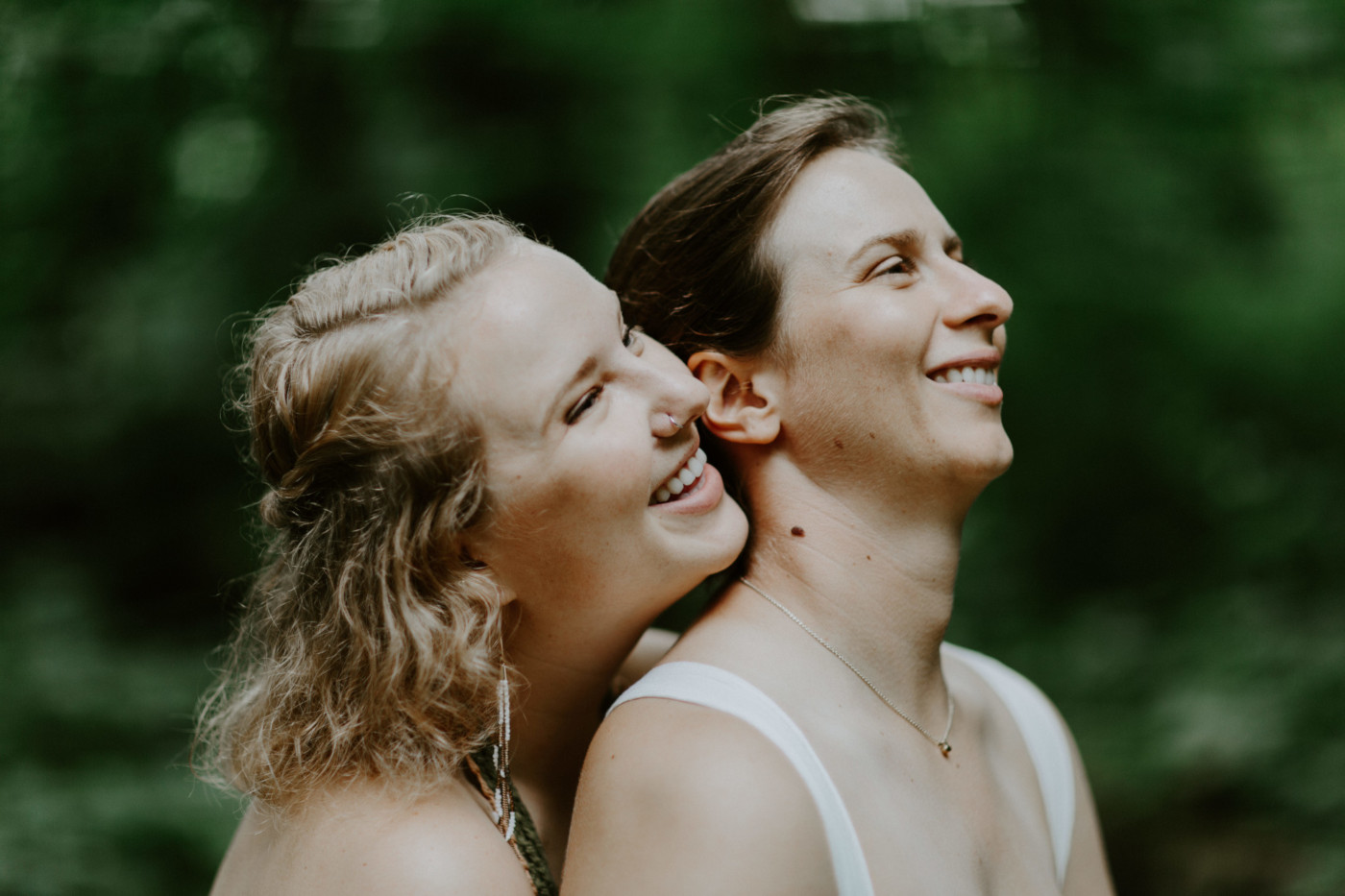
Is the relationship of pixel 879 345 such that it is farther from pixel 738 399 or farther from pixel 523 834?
pixel 523 834

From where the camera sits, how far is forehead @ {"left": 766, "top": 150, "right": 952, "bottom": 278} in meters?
1.94

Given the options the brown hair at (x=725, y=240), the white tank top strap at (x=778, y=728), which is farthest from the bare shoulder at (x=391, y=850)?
the brown hair at (x=725, y=240)

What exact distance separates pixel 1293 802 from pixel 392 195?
3519 mm

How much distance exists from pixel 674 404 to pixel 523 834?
2.58ft

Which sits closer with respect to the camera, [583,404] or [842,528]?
[583,404]

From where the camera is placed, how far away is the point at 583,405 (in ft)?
5.71

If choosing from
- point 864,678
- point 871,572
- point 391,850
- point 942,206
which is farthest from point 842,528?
point 942,206

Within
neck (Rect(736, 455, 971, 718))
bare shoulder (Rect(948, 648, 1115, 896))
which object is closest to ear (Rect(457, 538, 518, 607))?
neck (Rect(736, 455, 971, 718))

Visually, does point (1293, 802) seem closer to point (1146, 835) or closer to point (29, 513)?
point (1146, 835)

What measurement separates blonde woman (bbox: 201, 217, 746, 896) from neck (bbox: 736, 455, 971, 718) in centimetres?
16

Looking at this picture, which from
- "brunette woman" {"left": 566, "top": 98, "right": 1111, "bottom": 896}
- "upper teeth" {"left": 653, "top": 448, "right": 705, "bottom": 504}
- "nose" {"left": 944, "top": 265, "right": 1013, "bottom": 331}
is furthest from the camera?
"nose" {"left": 944, "top": 265, "right": 1013, "bottom": 331}

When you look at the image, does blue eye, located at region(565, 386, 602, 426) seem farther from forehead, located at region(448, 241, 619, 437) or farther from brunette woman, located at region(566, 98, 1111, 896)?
brunette woman, located at region(566, 98, 1111, 896)

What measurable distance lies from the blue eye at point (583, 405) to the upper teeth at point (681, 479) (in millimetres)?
196

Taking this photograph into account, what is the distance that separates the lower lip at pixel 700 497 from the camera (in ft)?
5.88
